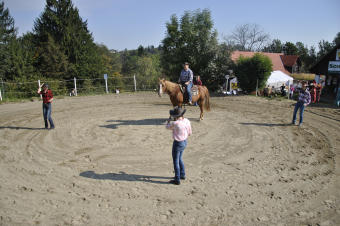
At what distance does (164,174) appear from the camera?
5816 millimetres

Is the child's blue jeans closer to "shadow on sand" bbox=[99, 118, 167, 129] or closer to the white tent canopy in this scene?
"shadow on sand" bbox=[99, 118, 167, 129]

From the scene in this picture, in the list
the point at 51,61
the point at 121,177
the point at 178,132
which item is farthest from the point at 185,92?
the point at 51,61

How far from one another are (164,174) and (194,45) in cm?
2076

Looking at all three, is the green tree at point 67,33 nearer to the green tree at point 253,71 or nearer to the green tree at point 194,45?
the green tree at point 194,45

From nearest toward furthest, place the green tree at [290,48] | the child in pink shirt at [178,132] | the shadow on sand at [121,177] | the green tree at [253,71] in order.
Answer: the child in pink shirt at [178,132], the shadow on sand at [121,177], the green tree at [253,71], the green tree at [290,48]

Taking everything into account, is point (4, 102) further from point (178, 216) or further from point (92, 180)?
Result: point (178, 216)

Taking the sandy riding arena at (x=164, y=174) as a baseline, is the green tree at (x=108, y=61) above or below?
above

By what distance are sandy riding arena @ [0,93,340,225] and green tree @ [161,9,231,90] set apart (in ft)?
45.5

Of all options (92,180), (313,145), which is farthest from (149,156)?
(313,145)

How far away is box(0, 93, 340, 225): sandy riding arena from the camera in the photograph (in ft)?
Result: 14.1

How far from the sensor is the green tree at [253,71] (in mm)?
19873

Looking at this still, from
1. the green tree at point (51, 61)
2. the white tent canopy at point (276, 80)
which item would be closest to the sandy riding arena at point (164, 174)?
the white tent canopy at point (276, 80)

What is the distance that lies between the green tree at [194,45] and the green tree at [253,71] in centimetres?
291

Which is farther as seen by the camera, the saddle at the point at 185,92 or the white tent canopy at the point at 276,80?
the white tent canopy at the point at 276,80
